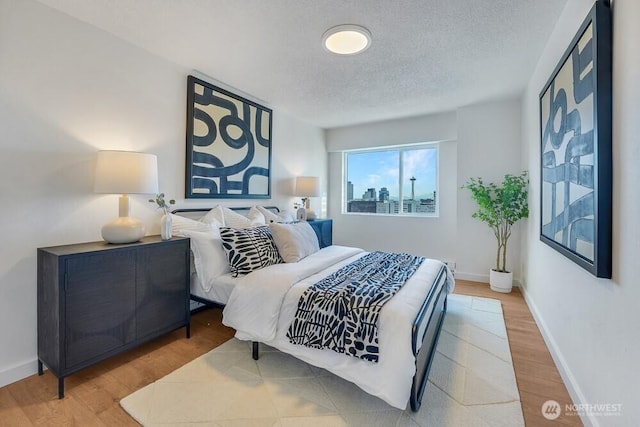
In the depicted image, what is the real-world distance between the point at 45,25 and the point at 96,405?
2.50 metres

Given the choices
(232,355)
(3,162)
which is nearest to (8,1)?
(3,162)

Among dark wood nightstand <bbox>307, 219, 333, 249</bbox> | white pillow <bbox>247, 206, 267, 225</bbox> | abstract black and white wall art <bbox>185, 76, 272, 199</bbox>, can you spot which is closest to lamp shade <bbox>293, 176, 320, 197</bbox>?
dark wood nightstand <bbox>307, 219, 333, 249</bbox>

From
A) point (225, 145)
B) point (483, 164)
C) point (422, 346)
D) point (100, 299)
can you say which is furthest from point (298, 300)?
point (483, 164)

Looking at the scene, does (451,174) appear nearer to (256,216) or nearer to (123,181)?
(256,216)

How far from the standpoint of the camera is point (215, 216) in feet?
9.95

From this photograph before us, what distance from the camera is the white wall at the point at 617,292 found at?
1146 mm

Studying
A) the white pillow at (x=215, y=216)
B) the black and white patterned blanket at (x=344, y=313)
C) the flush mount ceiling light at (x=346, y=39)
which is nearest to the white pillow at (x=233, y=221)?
the white pillow at (x=215, y=216)

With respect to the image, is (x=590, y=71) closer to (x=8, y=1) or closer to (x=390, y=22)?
(x=390, y=22)

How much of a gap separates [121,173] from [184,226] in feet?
2.47

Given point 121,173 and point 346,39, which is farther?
point 346,39

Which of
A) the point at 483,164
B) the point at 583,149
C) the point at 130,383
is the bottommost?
the point at 130,383

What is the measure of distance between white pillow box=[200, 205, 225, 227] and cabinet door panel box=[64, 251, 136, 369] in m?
0.95

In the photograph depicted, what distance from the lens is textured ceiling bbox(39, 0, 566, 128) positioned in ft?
6.42

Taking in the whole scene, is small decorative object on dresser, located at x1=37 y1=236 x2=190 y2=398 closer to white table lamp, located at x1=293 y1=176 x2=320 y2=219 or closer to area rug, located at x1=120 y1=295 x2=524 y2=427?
area rug, located at x1=120 y1=295 x2=524 y2=427
